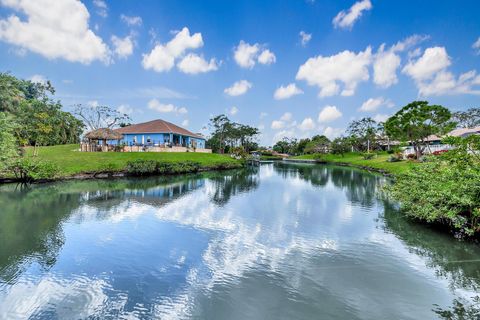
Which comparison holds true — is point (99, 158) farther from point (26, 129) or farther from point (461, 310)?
point (461, 310)

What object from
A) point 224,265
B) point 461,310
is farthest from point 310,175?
point 461,310

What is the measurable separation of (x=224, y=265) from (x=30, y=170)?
79.1 feet

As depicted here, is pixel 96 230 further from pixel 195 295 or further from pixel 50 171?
pixel 50 171

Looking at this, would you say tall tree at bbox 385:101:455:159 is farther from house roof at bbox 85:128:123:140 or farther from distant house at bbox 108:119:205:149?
house roof at bbox 85:128:123:140

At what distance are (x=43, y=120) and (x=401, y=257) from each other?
4280 cm

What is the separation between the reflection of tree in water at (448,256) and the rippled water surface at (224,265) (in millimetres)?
53

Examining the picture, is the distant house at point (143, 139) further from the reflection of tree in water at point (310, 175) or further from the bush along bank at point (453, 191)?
the bush along bank at point (453, 191)

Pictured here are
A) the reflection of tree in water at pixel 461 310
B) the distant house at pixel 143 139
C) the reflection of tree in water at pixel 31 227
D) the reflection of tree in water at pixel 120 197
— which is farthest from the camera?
the distant house at pixel 143 139

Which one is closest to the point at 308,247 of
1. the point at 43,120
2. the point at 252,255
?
the point at 252,255

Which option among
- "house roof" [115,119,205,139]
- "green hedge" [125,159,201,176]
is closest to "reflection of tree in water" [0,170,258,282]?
"green hedge" [125,159,201,176]

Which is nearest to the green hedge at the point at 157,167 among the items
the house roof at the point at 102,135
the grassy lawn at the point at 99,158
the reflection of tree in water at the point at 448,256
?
the grassy lawn at the point at 99,158

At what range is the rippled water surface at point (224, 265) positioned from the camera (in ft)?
19.4

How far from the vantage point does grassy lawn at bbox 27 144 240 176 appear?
1135 inches

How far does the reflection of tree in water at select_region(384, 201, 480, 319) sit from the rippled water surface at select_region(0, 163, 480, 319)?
53 millimetres
